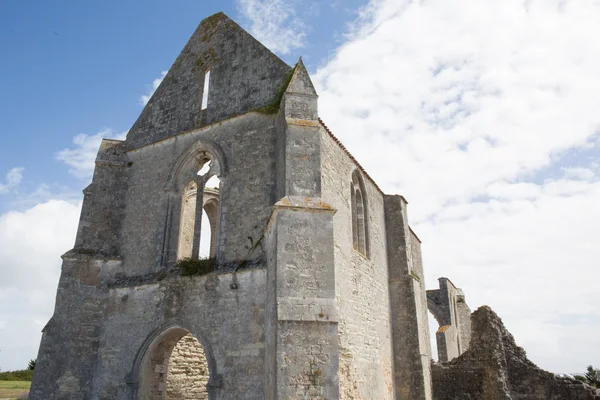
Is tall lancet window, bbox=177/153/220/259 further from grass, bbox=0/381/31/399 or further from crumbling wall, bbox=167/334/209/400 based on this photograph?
grass, bbox=0/381/31/399

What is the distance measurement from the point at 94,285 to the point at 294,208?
18.9 feet

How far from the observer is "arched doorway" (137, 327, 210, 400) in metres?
9.76

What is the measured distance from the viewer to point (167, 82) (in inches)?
510

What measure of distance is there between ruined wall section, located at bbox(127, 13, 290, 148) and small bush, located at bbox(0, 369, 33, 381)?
25.1 m

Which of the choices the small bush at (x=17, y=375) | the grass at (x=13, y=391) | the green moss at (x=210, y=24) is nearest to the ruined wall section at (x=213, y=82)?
the green moss at (x=210, y=24)

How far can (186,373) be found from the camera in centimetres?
1184

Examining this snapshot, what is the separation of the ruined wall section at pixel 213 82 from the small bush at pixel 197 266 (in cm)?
351

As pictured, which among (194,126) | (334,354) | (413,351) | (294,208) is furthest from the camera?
(413,351)

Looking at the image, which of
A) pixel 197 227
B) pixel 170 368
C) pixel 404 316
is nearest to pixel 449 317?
pixel 404 316

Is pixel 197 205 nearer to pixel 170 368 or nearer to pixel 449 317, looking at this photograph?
pixel 170 368

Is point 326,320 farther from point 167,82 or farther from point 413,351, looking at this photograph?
point 167,82

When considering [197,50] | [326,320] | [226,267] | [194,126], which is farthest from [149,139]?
[326,320]

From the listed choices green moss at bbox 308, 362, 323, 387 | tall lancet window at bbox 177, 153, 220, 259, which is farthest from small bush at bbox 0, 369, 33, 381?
green moss at bbox 308, 362, 323, 387

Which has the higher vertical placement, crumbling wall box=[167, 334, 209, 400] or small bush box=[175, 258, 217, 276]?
small bush box=[175, 258, 217, 276]
